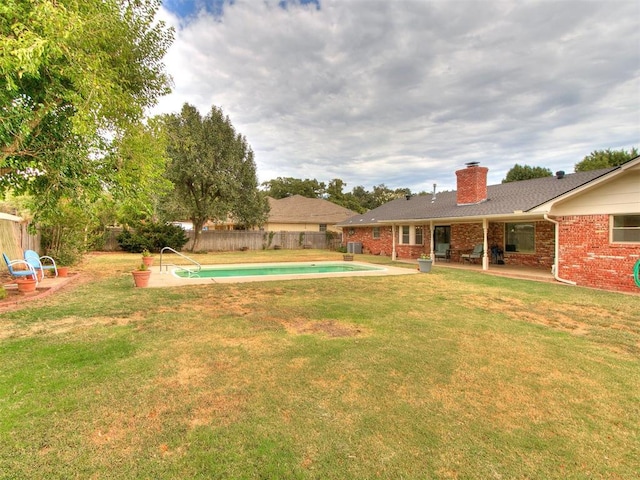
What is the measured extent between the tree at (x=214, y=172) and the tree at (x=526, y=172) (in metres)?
27.7

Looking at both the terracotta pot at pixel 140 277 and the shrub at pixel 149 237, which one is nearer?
the terracotta pot at pixel 140 277

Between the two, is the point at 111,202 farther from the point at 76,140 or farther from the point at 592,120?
the point at 592,120

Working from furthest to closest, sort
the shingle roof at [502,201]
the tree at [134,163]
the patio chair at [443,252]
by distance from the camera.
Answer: the patio chair at [443,252], the shingle roof at [502,201], the tree at [134,163]

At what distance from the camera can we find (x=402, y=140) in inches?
864

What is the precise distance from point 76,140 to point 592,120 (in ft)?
75.5

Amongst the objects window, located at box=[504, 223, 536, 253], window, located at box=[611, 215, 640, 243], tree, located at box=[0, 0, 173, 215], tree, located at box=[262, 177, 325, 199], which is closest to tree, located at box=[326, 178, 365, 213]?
tree, located at box=[262, 177, 325, 199]

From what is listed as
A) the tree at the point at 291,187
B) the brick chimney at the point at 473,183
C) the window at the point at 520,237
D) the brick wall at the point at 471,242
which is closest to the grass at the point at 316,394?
the brick wall at the point at 471,242

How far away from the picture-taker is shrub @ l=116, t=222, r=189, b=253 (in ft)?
72.4

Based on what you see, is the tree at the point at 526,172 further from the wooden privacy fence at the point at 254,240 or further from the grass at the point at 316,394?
the grass at the point at 316,394

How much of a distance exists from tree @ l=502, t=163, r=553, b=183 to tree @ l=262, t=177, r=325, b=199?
30016mm

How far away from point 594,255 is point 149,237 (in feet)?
78.2

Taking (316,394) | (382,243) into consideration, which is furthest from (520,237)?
(316,394)

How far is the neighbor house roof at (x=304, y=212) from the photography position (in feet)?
104

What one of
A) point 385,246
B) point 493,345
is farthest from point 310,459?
point 385,246
